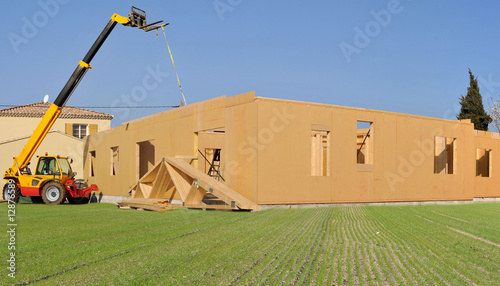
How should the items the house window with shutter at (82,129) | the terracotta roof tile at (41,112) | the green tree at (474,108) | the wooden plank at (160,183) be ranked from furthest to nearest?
the green tree at (474,108) → the house window with shutter at (82,129) → the terracotta roof tile at (41,112) → the wooden plank at (160,183)

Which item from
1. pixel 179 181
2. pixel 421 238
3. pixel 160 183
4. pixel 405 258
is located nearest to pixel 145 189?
pixel 160 183

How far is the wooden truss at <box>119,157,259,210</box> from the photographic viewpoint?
14273mm

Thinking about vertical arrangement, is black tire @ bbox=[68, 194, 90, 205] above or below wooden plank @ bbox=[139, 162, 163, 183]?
below

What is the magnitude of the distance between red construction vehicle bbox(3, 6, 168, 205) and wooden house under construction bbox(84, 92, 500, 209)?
2.78 m

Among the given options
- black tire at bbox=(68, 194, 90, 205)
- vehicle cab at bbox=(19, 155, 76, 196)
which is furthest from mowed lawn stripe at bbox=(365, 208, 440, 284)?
black tire at bbox=(68, 194, 90, 205)

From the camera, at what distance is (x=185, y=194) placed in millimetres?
15555

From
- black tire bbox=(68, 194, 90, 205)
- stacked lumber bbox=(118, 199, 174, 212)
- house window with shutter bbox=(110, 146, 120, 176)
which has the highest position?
house window with shutter bbox=(110, 146, 120, 176)

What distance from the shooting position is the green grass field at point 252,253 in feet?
17.7

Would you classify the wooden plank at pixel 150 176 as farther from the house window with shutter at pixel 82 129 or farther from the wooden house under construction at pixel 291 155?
the house window with shutter at pixel 82 129

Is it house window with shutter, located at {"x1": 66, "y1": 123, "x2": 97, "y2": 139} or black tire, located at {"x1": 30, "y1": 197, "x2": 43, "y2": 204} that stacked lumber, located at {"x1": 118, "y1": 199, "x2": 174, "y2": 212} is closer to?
black tire, located at {"x1": 30, "y1": 197, "x2": 43, "y2": 204}

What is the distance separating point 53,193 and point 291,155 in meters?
10.4

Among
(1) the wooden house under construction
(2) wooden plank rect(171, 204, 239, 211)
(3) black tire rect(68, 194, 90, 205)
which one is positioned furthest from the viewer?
(3) black tire rect(68, 194, 90, 205)

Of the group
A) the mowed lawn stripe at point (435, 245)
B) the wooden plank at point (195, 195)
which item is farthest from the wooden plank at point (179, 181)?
the mowed lawn stripe at point (435, 245)

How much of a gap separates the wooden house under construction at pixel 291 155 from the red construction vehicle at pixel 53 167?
9.13 ft
